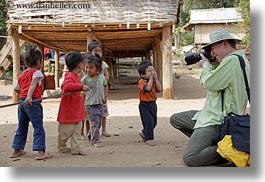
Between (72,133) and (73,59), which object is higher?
(73,59)

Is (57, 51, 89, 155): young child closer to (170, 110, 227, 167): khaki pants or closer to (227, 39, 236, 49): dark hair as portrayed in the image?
(170, 110, 227, 167): khaki pants

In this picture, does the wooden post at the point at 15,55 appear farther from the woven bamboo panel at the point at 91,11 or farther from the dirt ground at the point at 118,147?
the dirt ground at the point at 118,147

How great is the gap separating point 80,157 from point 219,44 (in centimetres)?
154

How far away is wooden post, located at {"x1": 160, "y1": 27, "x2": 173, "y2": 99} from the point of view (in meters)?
9.20

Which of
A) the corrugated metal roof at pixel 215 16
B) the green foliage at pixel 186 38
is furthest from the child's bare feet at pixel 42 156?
the green foliage at pixel 186 38

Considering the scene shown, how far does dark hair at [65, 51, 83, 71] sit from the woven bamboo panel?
17.2ft

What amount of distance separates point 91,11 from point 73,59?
5372 millimetres

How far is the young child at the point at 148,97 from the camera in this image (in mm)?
4254

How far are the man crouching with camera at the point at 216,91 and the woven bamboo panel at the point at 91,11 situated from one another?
5865mm

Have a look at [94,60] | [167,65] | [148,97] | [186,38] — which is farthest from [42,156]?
[186,38]

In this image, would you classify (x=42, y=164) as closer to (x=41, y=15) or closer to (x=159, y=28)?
(x=41, y=15)

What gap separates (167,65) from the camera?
9.26 m

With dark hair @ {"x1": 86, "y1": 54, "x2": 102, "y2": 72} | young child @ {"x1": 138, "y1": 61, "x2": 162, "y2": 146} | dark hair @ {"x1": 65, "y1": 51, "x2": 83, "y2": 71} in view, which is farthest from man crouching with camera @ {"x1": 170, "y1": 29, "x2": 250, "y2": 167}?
dark hair @ {"x1": 86, "y1": 54, "x2": 102, "y2": 72}

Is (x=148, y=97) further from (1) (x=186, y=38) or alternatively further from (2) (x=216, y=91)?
(1) (x=186, y=38)
